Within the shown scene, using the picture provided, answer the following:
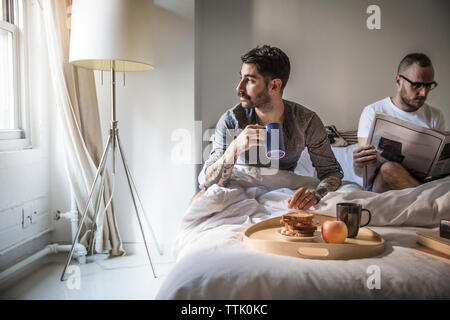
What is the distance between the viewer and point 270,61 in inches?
103

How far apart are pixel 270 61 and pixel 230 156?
0.68 m

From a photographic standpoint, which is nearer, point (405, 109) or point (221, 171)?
point (221, 171)

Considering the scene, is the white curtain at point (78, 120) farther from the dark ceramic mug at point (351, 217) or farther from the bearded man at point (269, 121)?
the dark ceramic mug at point (351, 217)

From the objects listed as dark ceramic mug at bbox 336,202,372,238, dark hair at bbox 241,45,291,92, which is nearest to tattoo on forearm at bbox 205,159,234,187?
dark hair at bbox 241,45,291,92

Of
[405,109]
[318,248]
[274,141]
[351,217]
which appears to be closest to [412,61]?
[405,109]

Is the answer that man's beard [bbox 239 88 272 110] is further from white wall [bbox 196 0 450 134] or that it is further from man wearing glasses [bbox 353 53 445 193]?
man wearing glasses [bbox 353 53 445 193]

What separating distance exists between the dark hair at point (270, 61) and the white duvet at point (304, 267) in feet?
3.27

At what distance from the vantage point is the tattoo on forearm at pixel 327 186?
233cm

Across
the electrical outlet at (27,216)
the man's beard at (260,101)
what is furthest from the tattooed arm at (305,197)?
the electrical outlet at (27,216)

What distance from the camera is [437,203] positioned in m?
1.91

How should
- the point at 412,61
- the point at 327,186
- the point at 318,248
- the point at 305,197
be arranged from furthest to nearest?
the point at 412,61 < the point at 327,186 < the point at 305,197 < the point at 318,248

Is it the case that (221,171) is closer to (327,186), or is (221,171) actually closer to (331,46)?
(327,186)

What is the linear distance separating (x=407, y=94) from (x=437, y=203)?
923mm
